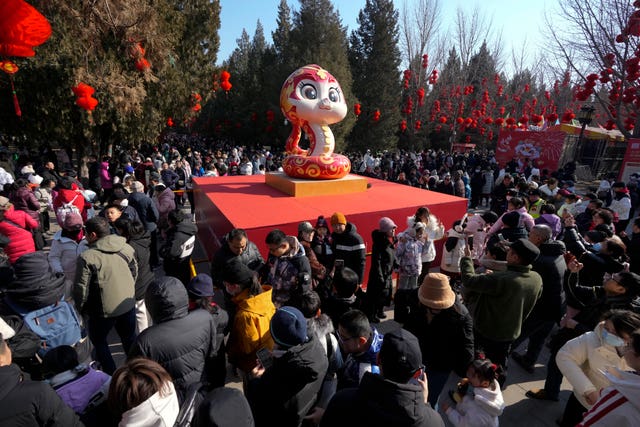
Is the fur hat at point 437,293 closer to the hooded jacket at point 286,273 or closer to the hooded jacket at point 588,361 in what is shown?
the hooded jacket at point 588,361

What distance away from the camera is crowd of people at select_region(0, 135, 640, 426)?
1479mm

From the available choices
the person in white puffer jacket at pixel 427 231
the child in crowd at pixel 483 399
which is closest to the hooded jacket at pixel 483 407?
the child in crowd at pixel 483 399

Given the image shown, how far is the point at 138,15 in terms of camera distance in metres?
9.75

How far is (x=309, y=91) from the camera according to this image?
6.87 meters

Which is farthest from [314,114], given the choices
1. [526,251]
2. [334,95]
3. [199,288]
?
[199,288]

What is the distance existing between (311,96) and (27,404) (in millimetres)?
6389

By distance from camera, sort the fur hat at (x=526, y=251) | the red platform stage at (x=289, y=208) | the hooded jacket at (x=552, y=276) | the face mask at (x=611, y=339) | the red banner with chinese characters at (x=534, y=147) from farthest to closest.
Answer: the red banner with chinese characters at (x=534, y=147), the red platform stage at (x=289, y=208), the hooded jacket at (x=552, y=276), the fur hat at (x=526, y=251), the face mask at (x=611, y=339)

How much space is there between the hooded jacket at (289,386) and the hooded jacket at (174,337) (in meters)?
0.37

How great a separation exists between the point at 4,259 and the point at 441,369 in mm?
4622

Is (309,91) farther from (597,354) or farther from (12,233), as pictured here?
A: (597,354)

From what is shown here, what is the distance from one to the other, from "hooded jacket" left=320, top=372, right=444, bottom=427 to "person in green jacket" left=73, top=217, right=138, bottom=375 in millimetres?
2216

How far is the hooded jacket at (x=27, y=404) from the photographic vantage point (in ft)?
4.49

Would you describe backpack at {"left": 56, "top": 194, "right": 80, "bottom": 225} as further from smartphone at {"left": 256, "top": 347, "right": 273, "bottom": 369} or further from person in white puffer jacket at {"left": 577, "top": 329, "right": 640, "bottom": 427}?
person in white puffer jacket at {"left": 577, "top": 329, "right": 640, "bottom": 427}

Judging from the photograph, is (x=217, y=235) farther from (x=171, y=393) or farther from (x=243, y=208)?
(x=171, y=393)
